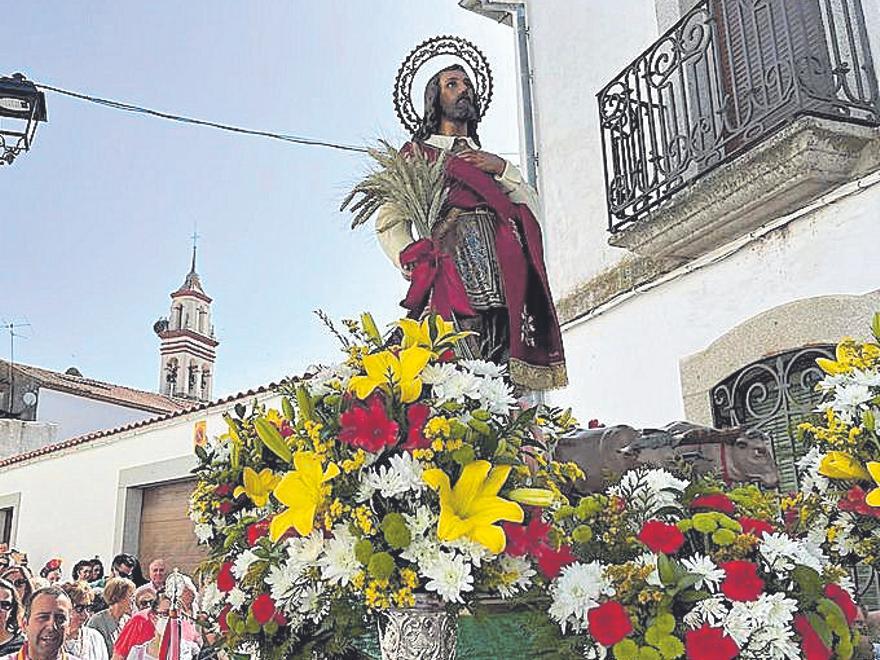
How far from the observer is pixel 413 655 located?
1.95m

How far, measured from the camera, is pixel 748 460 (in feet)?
9.30

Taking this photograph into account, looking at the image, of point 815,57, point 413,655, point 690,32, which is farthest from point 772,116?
point 413,655

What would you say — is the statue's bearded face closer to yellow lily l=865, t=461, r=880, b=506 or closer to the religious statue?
the religious statue

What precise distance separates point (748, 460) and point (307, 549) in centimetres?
141

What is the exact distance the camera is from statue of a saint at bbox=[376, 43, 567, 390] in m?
3.03

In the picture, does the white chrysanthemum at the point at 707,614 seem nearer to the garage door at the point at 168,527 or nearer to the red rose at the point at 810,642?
the red rose at the point at 810,642

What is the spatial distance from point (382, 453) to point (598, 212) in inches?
206

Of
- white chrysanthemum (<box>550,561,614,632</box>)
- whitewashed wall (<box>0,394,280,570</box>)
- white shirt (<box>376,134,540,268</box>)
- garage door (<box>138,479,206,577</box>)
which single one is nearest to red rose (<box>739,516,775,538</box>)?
white chrysanthemum (<box>550,561,614,632</box>)

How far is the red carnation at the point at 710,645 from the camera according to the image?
1.87 m

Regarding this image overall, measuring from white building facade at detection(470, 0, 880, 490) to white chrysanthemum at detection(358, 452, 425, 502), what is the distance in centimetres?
349

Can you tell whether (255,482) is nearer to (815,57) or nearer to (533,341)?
(533,341)

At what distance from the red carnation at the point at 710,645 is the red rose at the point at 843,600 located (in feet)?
1.12

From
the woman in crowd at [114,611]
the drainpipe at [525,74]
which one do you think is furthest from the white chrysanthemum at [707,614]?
the drainpipe at [525,74]

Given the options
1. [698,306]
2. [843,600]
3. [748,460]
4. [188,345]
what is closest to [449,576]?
[843,600]
